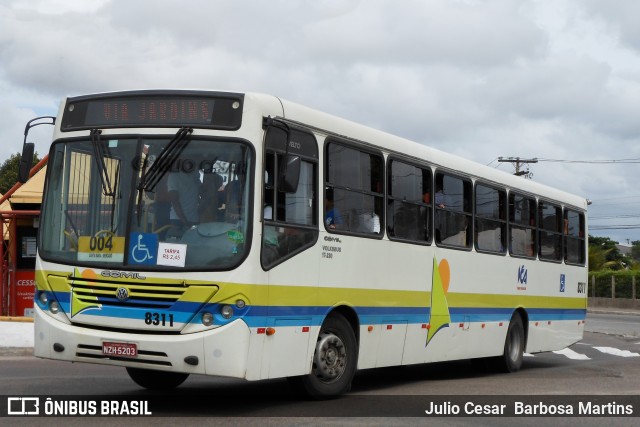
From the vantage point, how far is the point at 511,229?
1723 centimetres

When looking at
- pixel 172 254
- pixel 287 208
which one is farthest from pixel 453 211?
pixel 172 254

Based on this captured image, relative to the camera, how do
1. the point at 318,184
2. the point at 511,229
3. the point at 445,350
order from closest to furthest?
the point at 318,184, the point at 445,350, the point at 511,229

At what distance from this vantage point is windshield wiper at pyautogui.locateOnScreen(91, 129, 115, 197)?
1047 centimetres

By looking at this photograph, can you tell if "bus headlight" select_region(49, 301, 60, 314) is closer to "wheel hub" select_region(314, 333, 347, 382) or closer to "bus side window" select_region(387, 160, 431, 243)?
"wheel hub" select_region(314, 333, 347, 382)

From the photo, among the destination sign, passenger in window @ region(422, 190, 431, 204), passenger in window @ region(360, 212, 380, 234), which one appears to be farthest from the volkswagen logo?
passenger in window @ region(422, 190, 431, 204)

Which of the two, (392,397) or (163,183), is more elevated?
(163,183)

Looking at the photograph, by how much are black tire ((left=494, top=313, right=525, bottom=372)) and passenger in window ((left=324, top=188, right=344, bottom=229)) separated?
6.28 meters

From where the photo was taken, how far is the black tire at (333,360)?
11.3 m

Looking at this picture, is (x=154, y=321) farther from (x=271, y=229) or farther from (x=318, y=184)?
(x=318, y=184)

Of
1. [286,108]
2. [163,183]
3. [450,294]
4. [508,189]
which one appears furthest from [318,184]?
[508,189]

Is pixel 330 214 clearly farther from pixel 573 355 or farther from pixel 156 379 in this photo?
pixel 573 355

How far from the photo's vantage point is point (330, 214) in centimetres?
1165

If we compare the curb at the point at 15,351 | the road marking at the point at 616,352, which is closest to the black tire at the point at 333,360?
the curb at the point at 15,351

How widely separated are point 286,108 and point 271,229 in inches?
54.3
